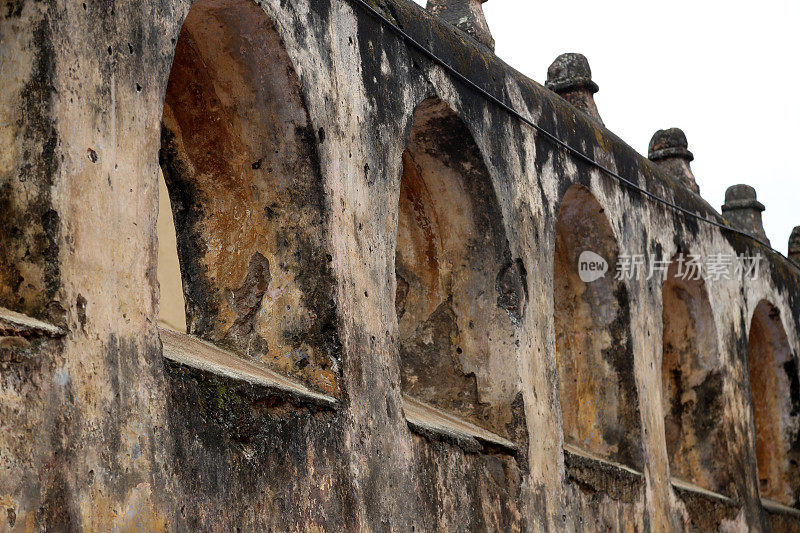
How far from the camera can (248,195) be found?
5.00m

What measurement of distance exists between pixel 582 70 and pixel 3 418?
20.8 feet

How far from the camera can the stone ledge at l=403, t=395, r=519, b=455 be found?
209 inches

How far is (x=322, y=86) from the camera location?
4957mm

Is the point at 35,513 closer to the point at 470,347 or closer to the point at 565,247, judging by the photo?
the point at 470,347

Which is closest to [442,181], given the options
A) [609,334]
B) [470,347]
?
[470,347]

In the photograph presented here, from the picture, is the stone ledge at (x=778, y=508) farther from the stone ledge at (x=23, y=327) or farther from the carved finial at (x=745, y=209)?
the stone ledge at (x=23, y=327)

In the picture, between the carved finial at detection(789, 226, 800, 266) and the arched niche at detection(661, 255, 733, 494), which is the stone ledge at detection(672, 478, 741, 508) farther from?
the carved finial at detection(789, 226, 800, 266)

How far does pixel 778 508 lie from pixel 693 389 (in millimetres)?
1767

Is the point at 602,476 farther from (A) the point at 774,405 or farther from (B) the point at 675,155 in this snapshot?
(A) the point at 774,405

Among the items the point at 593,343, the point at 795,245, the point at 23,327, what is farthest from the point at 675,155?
the point at 23,327

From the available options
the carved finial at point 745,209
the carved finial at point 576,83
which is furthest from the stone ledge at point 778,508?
the carved finial at point 576,83

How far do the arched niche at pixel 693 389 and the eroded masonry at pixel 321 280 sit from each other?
11 cm

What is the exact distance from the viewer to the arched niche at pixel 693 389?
9.29 metres

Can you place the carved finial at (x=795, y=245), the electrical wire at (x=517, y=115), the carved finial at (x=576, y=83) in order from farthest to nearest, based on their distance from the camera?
the carved finial at (x=795, y=245) < the carved finial at (x=576, y=83) < the electrical wire at (x=517, y=115)
